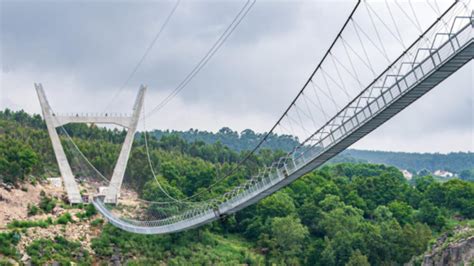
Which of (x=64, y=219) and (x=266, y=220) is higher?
(x=64, y=219)

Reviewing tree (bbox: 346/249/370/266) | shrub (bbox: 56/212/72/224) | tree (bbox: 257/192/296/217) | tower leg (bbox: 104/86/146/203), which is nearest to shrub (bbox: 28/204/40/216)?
shrub (bbox: 56/212/72/224)

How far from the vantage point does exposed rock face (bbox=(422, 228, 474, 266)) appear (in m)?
32.7

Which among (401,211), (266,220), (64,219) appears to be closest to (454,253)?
(266,220)

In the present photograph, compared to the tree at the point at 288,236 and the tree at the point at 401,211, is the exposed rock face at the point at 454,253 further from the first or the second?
the tree at the point at 401,211

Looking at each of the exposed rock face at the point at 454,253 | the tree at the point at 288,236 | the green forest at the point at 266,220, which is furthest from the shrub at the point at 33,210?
the exposed rock face at the point at 454,253

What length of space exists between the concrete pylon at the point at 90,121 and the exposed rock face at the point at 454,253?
15890mm

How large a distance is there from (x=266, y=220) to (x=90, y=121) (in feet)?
36.1

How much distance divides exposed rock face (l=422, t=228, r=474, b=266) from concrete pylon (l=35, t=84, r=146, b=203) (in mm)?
15890

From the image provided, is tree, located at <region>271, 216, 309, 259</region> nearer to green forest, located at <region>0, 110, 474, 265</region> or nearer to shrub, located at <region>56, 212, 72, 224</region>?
green forest, located at <region>0, 110, 474, 265</region>

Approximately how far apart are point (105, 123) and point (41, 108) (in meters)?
3.45

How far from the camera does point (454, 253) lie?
33312 millimetres

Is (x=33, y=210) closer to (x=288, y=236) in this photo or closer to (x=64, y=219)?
(x=64, y=219)

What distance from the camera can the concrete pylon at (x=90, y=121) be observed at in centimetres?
3878

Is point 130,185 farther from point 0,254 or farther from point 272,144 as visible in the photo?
point 272,144
